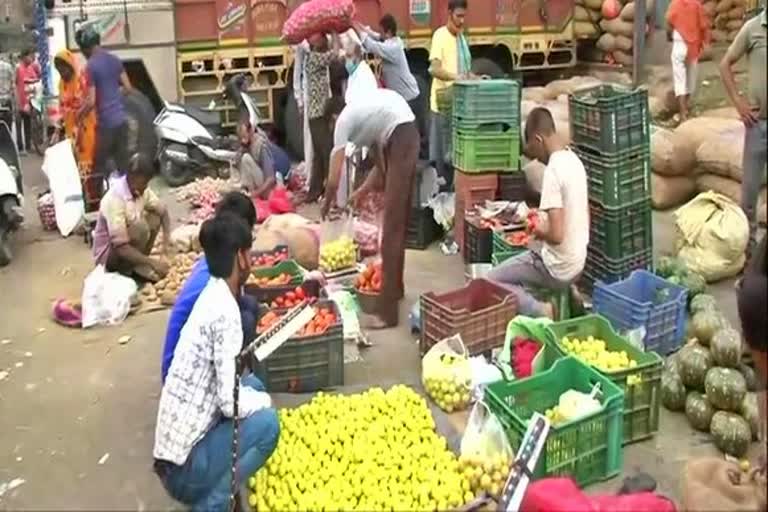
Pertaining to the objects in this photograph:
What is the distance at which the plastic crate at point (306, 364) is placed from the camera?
598 cm

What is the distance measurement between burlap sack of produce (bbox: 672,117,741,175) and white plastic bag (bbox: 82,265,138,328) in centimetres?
474

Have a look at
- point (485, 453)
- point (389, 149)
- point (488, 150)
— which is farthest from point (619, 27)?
point (485, 453)

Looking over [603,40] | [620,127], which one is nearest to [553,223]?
[620,127]

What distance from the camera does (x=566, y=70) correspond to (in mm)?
14156

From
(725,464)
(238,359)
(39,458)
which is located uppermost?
(238,359)

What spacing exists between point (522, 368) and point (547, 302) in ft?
3.44

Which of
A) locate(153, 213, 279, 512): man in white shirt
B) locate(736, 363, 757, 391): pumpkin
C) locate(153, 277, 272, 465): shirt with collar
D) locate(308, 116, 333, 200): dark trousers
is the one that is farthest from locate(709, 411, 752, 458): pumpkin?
locate(308, 116, 333, 200): dark trousers

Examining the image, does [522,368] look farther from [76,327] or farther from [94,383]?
[76,327]

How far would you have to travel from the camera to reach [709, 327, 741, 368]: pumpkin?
218 inches

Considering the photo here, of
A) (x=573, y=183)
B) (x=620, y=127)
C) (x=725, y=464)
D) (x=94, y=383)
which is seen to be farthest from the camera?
(x=620, y=127)

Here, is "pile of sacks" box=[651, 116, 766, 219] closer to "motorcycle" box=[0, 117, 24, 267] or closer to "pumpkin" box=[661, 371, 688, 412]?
"pumpkin" box=[661, 371, 688, 412]

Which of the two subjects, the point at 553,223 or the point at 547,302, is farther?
the point at 547,302

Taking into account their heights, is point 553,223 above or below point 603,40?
below

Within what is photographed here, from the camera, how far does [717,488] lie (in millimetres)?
3980
